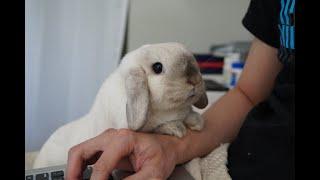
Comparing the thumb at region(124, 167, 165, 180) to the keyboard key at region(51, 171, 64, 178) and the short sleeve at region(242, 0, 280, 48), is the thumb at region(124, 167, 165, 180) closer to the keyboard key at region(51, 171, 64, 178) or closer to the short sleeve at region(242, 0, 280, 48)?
the keyboard key at region(51, 171, 64, 178)

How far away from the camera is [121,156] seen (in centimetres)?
36

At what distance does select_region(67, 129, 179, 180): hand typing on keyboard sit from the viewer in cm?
35

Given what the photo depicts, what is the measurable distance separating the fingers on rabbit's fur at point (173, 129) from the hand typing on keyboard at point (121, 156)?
2 cm

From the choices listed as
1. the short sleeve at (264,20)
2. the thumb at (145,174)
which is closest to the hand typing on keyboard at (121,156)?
the thumb at (145,174)

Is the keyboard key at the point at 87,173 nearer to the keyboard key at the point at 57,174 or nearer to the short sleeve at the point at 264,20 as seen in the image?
the keyboard key at the point at 57,174

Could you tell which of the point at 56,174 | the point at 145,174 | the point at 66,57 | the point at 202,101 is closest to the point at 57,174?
the point at 56,174

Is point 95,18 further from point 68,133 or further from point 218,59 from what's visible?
point 218,59

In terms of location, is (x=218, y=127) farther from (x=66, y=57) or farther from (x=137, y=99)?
(x=66, y=57)

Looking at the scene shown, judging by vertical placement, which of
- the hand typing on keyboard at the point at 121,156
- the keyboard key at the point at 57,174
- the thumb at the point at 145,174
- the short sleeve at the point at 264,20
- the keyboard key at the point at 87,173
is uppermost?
the short sleeve at the point at 264,20

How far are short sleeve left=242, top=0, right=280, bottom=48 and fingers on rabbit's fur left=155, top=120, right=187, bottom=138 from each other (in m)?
0.23

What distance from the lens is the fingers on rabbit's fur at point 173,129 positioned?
0.42 m

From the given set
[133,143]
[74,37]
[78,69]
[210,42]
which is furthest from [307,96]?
[210,42]

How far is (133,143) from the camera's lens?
0.38 m

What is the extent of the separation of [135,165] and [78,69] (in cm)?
37
